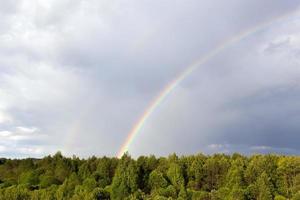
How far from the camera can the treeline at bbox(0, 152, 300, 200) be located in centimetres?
9006

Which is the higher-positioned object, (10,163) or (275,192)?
(10,163)

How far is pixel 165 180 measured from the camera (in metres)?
107

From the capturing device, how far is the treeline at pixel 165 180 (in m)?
90.1

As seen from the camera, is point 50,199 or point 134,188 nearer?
point 50,199

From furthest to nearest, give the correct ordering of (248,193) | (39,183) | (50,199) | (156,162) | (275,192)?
(156,162), (39,183), (275,192), (248,193), (50,199)

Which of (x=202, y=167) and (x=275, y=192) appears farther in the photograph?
(x=202, y=167)

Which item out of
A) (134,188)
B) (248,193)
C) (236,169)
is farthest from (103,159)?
(248,193)

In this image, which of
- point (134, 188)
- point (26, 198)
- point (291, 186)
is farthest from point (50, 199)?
point (291, 186)

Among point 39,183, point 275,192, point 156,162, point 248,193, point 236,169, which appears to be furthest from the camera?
point 156,162

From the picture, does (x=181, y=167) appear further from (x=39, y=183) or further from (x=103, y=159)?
(x=39, y=183)

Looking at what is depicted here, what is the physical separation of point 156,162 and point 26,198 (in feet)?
169

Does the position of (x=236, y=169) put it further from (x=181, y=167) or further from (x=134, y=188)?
(x=134, y=188)

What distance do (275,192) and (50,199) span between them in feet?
163

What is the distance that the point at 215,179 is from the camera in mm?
121188
